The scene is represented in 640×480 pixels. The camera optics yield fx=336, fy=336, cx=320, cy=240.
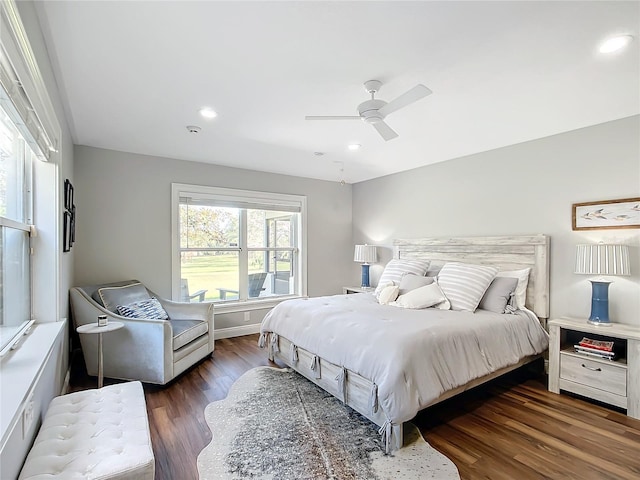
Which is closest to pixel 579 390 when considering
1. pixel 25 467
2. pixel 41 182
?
pixel 25 467

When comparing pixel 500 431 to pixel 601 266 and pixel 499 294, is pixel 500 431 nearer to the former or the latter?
pixel 499 294

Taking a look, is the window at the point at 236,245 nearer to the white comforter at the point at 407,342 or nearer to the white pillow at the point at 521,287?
the white comforter at the point at 407,342

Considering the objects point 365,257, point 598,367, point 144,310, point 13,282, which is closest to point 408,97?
point 13,282

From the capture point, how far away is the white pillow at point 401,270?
4008mm

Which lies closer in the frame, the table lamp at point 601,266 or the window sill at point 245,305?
the table lamp at point 601,266

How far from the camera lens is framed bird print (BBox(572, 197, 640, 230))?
282 cm

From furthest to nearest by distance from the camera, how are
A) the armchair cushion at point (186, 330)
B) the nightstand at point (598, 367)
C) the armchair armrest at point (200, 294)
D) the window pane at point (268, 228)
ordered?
1. the window pane at point (268, 228)
2. the armchair armrest at point (200, 294)
3. the armchair cushion at point (186, 330)
4. the nightstand at point (598, 367)

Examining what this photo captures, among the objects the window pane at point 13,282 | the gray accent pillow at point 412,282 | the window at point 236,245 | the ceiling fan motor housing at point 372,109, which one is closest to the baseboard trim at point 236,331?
the window at point 236,245

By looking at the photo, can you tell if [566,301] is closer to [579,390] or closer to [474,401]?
[579,390]

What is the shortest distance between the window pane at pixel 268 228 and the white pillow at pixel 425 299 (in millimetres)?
2360

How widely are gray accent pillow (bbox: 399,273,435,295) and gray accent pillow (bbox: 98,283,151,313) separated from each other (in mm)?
2825

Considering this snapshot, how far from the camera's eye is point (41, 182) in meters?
2.31

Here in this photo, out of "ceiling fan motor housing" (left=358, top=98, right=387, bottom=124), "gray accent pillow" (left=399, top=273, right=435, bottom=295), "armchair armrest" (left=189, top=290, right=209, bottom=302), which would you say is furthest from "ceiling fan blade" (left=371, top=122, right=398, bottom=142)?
"armchair armrest" (left=189, top=290, right=209, bottom=302)

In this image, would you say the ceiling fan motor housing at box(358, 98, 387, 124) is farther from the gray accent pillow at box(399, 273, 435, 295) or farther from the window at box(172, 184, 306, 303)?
the window at box(172, 184, 306, 303)
